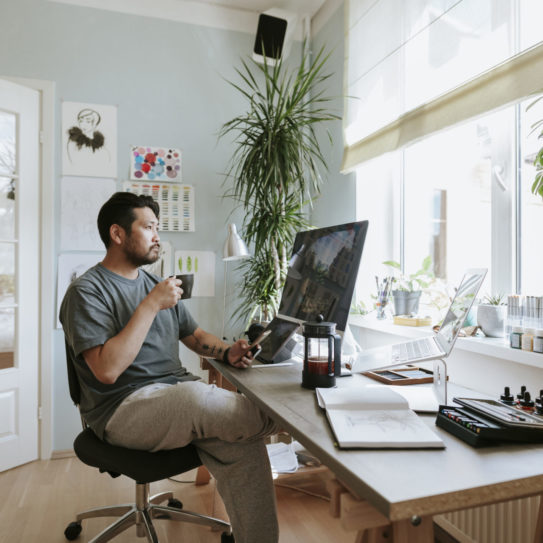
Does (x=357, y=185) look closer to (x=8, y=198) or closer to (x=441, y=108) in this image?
(x=441, y=108)

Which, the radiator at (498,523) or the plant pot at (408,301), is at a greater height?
the plant pot at (408,301)

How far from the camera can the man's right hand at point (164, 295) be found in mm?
1564

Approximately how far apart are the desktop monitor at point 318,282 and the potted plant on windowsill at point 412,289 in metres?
0.81

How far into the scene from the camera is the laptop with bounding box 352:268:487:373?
121 cm

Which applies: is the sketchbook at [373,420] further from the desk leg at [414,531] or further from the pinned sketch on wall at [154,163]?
the pinned sketch on wall at [154,163]

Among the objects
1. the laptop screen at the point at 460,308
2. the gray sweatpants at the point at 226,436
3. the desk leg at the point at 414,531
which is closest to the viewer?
the desk leg at the point at 414,531

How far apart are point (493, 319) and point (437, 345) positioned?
0.63 metres

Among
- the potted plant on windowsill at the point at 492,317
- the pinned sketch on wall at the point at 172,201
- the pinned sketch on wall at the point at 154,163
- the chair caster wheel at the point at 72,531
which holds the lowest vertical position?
the chair caster wheel at the point at 72,531

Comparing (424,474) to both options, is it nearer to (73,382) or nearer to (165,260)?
(73,382)

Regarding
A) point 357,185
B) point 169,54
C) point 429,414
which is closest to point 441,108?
point 357,185

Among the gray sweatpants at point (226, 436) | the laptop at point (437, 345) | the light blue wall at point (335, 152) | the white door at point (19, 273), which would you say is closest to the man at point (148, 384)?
the gray sweatpants at point (226, 436)

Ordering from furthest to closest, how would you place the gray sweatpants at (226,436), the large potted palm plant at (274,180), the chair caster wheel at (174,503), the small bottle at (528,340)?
the large potted palm plant at (274,180), the chair caster wheel at (174,503), the small bottle at (528,340), the gray sweatpants at (226,436)

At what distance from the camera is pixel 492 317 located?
5.97 ft

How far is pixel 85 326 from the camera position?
4.84 feet
